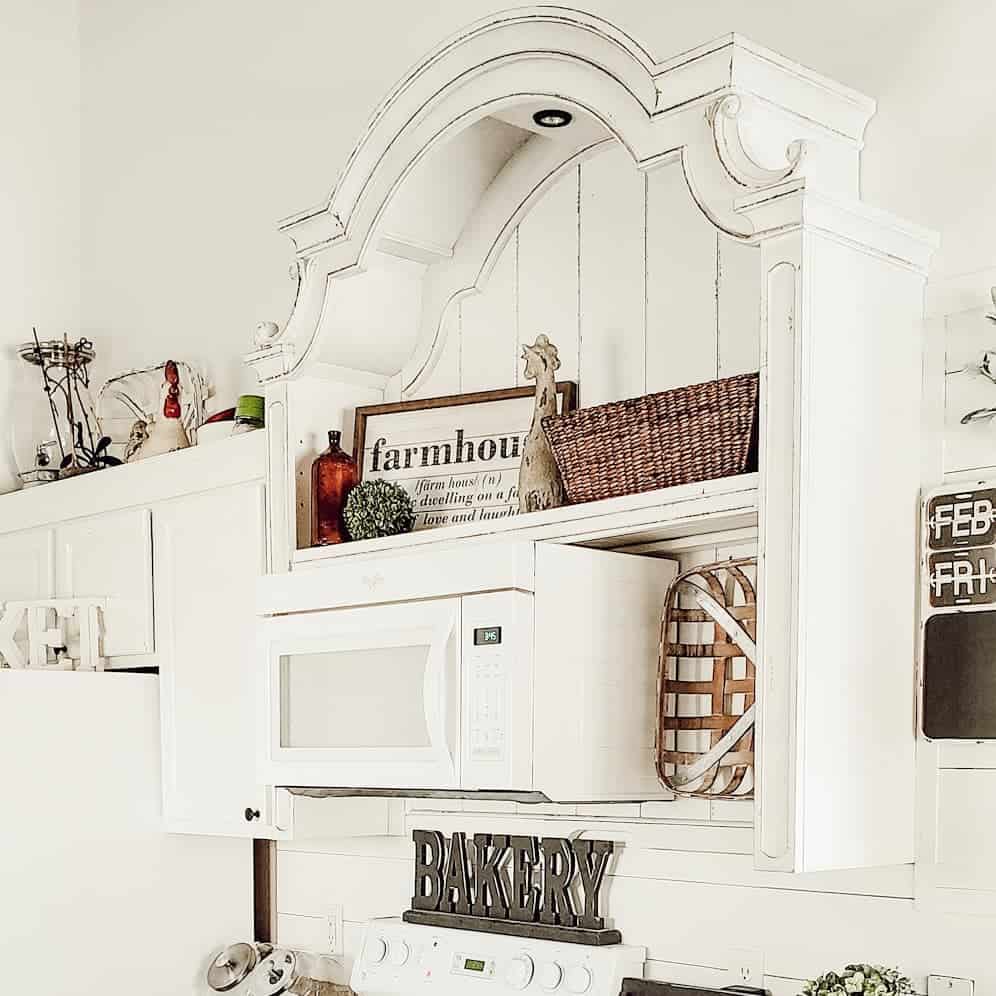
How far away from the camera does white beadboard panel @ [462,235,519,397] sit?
2.74 m

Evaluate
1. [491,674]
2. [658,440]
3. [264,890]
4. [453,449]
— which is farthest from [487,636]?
[264,890]

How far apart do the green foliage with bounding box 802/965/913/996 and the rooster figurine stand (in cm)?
191

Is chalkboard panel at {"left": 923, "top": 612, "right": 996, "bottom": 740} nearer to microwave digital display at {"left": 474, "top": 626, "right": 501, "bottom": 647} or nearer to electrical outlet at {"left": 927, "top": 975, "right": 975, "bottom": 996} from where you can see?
electrical outlet at {"left": 927, "top": 975, "right": 975, "bottom": 996}

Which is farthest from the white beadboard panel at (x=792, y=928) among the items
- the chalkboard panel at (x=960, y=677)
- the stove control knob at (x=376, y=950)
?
the stove control knob at (x=376, y=950)

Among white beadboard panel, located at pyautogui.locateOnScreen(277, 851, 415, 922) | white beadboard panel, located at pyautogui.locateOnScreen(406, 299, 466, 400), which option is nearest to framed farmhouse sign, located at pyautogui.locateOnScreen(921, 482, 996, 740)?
white beadboard panel, located at pyautogui.locateOnScreen(406, 299, 466, 400)

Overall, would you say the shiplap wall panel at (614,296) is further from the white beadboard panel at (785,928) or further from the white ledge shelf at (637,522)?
the white beadboard panel at (785,928)

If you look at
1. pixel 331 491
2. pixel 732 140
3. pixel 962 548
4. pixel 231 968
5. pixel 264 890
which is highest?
pixel 732 140

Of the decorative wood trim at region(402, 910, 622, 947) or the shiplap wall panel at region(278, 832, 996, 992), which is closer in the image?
the shiplap wall panel at region(278, 832, 996, 992)

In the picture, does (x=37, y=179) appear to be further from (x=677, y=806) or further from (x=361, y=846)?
(x=677, y=806)

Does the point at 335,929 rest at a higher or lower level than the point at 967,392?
lower

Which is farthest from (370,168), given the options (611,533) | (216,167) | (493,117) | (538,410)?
(216,167)

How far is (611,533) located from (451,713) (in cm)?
38

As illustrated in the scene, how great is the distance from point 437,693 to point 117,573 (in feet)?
3.88

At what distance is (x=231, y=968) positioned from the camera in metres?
3.13
